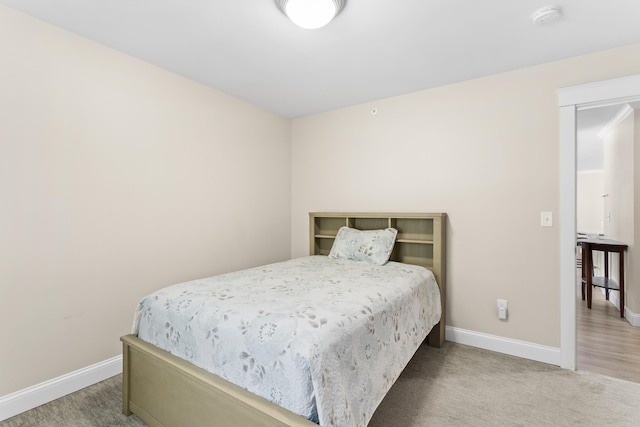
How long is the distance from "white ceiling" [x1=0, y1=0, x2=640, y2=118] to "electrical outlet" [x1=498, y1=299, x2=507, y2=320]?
194 centimetres

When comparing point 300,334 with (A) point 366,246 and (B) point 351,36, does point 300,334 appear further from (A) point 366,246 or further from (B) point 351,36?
(B) point 351,36

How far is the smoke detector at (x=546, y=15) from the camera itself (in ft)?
5.81

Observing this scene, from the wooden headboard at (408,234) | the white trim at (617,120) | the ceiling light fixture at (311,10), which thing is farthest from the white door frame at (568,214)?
the ceiling light fixture at (311,10)

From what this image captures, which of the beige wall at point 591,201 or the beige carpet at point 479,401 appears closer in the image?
the beige carpet at point 479,401

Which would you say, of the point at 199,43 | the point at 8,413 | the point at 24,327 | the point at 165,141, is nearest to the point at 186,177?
the point at 165,141

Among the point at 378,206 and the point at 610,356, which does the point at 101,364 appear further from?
the point at 610,356

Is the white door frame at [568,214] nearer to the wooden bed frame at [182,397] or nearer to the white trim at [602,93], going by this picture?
the white trim at [602,93]

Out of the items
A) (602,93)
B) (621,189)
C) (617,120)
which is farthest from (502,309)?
(617,120)

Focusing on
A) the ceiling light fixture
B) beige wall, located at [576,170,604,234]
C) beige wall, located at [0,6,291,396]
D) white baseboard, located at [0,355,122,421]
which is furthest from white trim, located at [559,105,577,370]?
beige wall, located at [576,170,604,234]

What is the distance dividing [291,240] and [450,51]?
8.64 ft

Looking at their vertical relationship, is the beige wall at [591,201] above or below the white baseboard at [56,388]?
above

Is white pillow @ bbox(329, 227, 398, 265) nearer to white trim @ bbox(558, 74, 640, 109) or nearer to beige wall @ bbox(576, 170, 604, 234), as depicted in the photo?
white trim @ bbox(558, 74, 640, 109)

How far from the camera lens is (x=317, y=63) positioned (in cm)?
243

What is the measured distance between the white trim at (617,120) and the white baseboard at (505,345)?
8.96 feet
